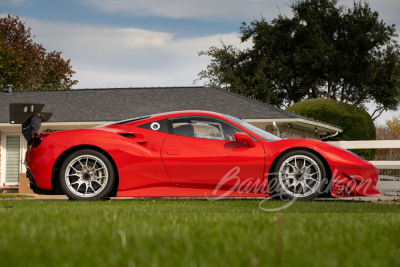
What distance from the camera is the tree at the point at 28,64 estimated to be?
34.3m

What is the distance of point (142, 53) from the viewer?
32.1m

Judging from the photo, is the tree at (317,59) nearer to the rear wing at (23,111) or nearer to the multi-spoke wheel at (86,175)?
the rear wing at (23,111)

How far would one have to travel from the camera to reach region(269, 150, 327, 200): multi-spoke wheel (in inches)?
237

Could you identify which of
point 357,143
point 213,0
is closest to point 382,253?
point 357,143

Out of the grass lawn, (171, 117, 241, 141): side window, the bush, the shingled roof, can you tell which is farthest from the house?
the grass lawn

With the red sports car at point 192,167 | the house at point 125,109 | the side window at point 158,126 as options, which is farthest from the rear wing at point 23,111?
the house at point 125,109

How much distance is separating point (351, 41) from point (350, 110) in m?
13.4

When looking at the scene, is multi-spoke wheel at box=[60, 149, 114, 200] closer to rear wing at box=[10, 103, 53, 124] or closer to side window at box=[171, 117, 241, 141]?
side window at box=[171, 117, 241, 141]

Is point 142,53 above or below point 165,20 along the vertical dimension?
below

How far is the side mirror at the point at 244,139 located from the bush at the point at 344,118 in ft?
53.7

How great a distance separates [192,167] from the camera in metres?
6.09

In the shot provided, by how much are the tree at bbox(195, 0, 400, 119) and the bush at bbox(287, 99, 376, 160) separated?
1098 centimetres

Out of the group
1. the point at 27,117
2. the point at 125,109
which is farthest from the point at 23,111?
the point at 125,109

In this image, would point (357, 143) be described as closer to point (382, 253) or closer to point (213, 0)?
point (382, 253)
